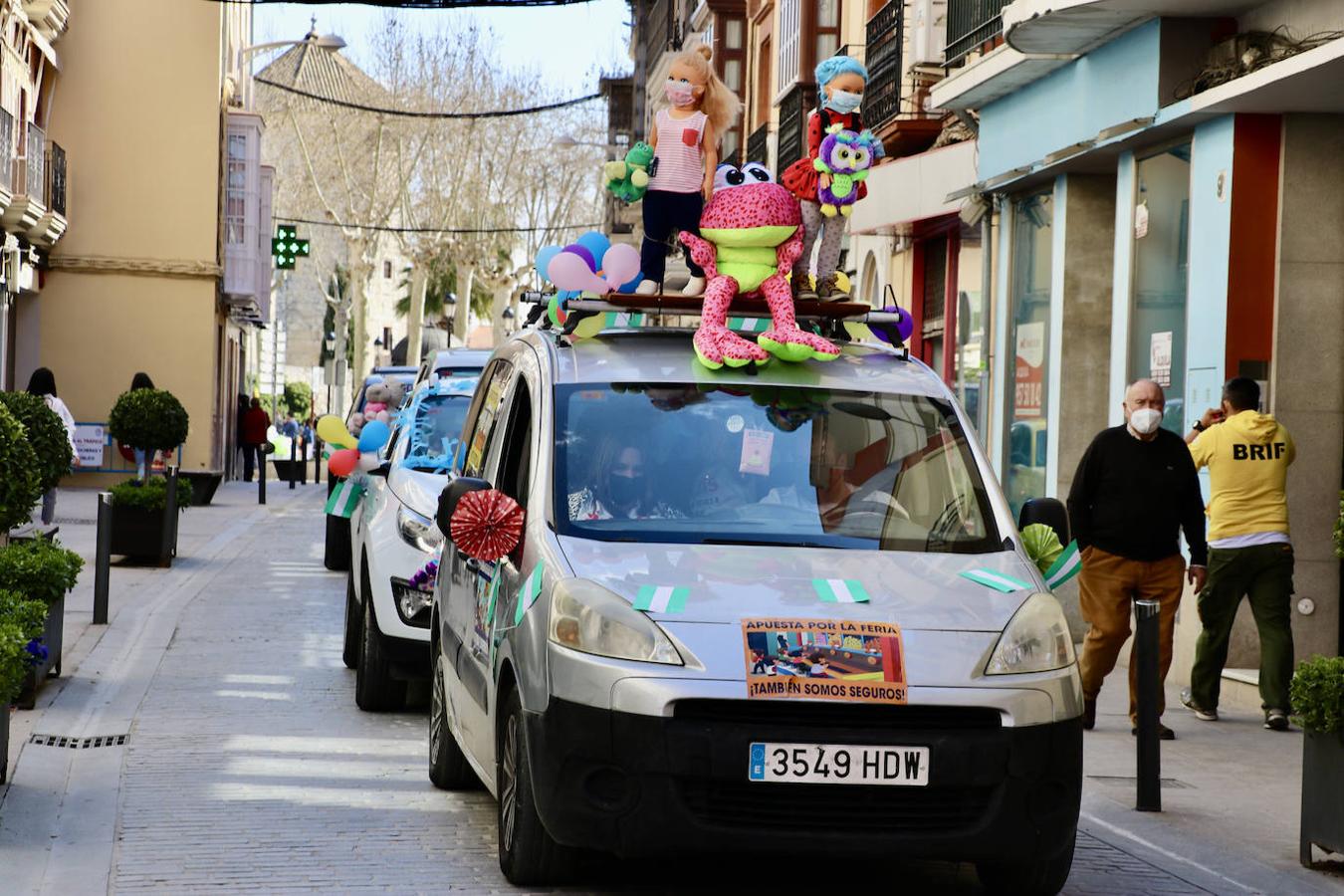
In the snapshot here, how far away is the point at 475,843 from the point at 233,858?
844 mm

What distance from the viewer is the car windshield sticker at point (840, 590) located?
585 centimetres

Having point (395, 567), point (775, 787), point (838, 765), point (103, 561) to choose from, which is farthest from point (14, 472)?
point (838, 765)

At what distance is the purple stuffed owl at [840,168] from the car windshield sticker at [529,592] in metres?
2.32

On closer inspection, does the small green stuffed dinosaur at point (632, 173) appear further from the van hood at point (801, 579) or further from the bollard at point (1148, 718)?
the bollard at point (1148, 718)

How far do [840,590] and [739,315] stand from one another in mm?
1879

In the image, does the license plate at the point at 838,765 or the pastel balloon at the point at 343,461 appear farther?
the pastel balloon at the point at 343,461

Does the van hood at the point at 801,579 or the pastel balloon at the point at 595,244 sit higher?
the pastel balloon at the point at 595,244

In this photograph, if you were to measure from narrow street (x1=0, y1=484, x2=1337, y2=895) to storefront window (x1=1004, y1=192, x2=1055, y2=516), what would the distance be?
Answer: 6.47 metres

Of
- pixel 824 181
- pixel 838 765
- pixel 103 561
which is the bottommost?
pixel 103 561

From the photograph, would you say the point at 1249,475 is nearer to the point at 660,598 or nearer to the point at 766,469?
the point at 766,469

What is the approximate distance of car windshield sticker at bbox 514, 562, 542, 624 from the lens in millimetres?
6039

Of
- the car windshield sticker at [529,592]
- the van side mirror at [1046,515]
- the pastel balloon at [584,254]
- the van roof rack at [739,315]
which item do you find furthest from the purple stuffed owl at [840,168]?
the car windshield sticker at [529,592]

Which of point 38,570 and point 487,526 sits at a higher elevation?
point 487,526

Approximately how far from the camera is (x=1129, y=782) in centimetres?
899
